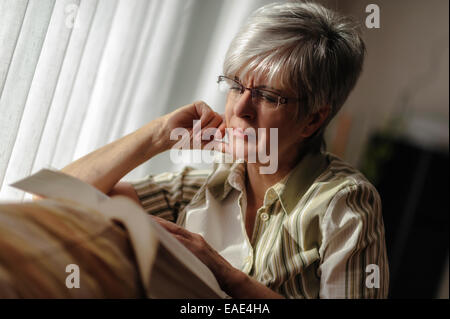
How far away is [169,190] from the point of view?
1.25 m

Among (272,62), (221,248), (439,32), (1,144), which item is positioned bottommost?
(221,248)

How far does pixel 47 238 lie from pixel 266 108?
603 mm

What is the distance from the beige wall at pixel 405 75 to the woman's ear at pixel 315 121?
1806 millimetres

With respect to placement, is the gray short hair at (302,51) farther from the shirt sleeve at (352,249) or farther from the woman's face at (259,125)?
the shirt sleeve at (352,249)

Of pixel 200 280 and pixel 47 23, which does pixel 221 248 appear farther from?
pixel 47 23

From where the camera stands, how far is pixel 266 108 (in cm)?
104

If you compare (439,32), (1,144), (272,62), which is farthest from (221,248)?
(439,32)

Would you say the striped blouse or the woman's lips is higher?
the woman's lips

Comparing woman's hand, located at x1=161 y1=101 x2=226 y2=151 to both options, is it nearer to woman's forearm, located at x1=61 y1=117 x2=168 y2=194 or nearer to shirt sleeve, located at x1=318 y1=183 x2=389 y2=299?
woman's forearm, located at x1=61 y1=117 x2=168 y2=194

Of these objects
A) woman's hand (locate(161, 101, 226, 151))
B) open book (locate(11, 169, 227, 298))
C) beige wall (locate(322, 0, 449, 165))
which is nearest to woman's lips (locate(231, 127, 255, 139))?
woman's hand (locate(161, 101, 226, 151))

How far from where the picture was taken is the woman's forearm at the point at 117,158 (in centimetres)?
110

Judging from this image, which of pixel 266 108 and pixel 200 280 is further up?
pixel 266 108

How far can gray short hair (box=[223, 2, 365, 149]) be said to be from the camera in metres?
1.02

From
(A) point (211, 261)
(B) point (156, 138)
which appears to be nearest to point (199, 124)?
(B) point (156, 138)
